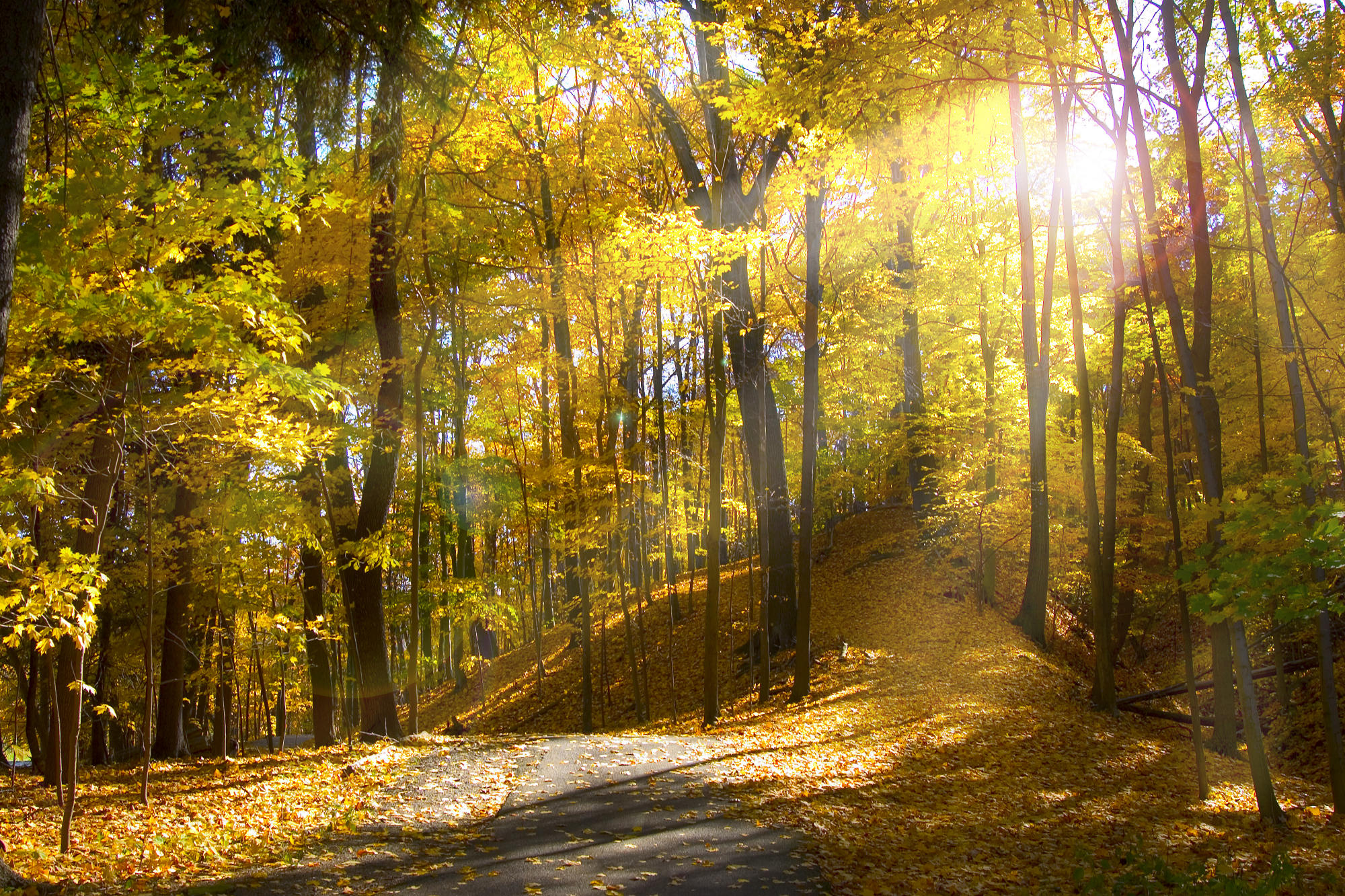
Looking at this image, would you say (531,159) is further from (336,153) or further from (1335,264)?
(1335,264)

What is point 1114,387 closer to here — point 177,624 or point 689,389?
point 689,389

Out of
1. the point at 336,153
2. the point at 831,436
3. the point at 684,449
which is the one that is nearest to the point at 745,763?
the point at 336,153

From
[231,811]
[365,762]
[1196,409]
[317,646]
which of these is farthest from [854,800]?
[317,646]

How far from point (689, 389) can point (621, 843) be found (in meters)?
14.6

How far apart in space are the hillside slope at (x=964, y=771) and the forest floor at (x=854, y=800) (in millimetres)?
31

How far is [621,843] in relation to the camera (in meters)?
5.66

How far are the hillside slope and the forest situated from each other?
93mm

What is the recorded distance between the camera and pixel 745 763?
26.6ft

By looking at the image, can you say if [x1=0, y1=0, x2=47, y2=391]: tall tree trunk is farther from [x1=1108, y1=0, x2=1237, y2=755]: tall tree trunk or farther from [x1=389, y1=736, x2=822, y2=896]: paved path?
[x1=1108, y1=0, x2=1237, y2=755]: tall tree trunk

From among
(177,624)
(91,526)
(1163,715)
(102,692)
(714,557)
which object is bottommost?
(1163,715)

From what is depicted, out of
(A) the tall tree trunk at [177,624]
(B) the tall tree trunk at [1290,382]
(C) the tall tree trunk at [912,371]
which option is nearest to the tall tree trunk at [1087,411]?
(B) the tall tree trunk at [1290,382]

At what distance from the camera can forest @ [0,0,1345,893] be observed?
5.95 metres

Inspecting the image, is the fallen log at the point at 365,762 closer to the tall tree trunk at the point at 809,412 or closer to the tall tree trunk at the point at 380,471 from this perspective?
the tall tree trunk at the point at 380,471

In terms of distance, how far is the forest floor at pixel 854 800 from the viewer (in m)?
5.29
